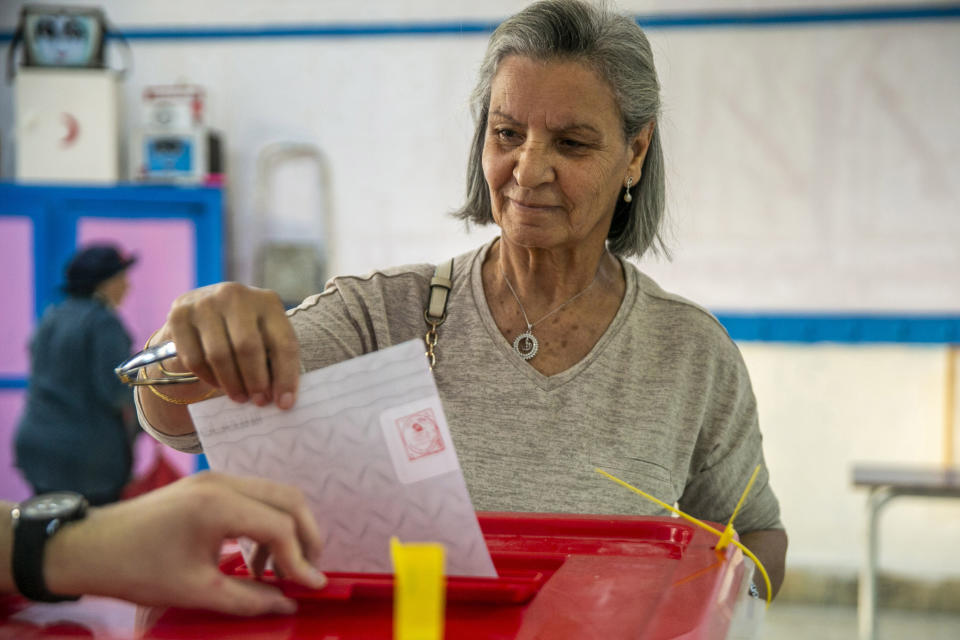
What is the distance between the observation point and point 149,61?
453 cm

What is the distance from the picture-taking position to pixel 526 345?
1316mm

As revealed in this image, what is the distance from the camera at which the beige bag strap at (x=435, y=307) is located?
1.29 meters

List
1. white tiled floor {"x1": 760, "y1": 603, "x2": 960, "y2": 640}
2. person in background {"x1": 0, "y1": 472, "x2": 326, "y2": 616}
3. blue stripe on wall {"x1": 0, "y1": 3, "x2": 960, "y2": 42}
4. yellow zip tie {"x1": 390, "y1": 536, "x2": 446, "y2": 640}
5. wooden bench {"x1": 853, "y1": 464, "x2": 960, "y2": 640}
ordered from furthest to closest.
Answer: blue stripe on wall {"x1": 0, "y1": 3, "x2": 960, "y2": 42}, white tiled floor {"x1": 760, "y1": 603, "x2": 960, "y2": 640}, wooden bench {"x1": 853, "y1": 464, "x2": 960, "y2": 640}, person in background {"x1": 0, "y1": 472, "x2": 326, "y2": 616}, yellow zip tie {"x1": 390, "y1": 536, "x2": 446, "y2": 640}

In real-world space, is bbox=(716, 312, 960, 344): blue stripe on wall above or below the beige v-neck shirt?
below

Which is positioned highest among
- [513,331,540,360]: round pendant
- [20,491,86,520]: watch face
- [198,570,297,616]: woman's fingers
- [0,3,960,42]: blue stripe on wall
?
[0,3,960,42]: blue stripe on wall

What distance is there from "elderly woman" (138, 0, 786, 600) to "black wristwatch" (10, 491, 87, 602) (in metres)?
0.64

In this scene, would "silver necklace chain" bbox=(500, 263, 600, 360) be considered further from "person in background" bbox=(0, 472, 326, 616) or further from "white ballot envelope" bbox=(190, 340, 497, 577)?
"person in background" bbox=(0, 472, 326, 616)

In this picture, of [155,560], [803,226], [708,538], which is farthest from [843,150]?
[155,560]

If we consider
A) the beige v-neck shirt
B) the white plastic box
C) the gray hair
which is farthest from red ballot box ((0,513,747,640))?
the white plastic box

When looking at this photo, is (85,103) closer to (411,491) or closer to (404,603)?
(411,491)

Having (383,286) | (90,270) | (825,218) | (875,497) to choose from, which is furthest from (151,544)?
(825,218)

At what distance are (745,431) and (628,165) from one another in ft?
1.37

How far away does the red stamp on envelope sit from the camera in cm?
64

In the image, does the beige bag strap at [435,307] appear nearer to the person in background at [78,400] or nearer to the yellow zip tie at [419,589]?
the yellow zip tie at [419,589]
